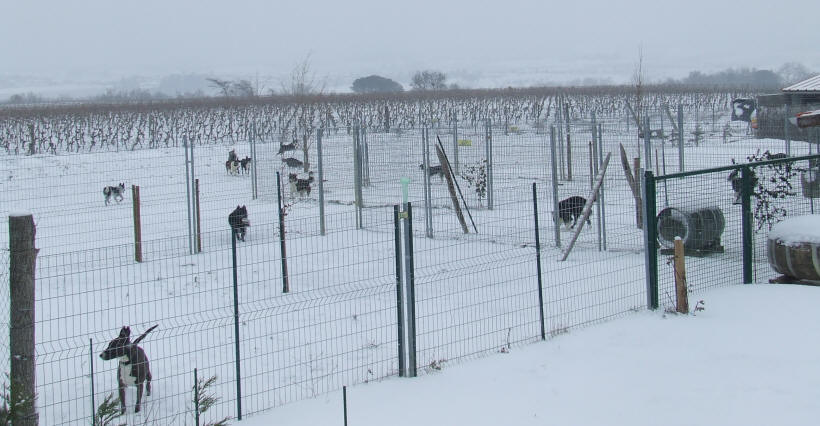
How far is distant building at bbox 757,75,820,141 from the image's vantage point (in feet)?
76.0

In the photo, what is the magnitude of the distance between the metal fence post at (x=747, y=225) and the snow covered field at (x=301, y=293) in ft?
1.54

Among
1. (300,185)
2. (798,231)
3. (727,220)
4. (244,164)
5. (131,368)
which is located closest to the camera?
(131,368)

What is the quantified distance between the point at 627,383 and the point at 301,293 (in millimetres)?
4998

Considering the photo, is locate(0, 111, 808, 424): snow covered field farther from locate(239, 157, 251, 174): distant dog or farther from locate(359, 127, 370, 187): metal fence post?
locate(239, 157, 251, 174): distant dog

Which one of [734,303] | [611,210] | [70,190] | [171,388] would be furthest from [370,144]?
[171,388]

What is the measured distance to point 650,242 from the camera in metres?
9.26

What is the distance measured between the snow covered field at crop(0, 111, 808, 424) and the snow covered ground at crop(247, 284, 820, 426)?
1.50 ft

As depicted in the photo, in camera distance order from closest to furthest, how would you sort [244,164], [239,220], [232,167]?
1. [239,220]
2. [244,164]
3. [232,167]

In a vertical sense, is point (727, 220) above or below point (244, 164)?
below

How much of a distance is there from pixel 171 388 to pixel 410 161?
11.4 metres

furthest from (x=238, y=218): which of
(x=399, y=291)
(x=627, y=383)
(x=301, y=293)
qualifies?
(x=627, y=383)

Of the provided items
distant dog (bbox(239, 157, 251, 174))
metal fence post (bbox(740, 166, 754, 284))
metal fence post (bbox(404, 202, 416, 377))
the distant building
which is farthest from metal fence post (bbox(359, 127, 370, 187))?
metal fence post (bbox(404, 202, 416, 377))

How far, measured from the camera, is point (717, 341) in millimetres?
8023

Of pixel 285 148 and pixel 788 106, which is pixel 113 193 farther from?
pixel 788 106
